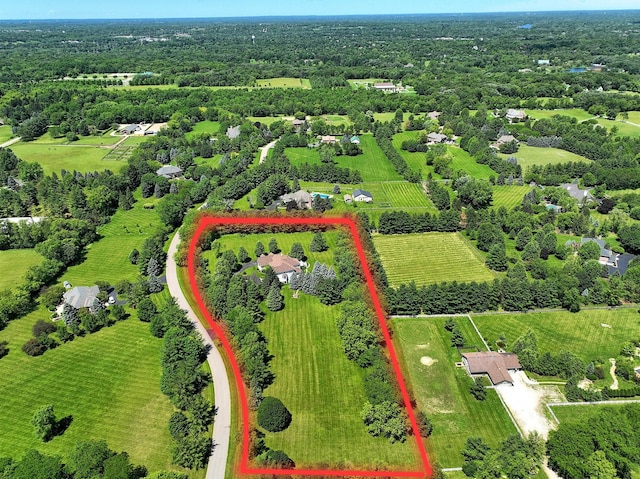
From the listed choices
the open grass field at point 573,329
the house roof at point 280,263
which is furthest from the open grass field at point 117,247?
the open grass field at point 573,329

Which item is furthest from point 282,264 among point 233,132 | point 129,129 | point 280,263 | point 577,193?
point 129,129

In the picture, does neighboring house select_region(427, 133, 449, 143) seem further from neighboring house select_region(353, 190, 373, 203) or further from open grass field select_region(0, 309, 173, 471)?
open grass field select_region(0, 309, 173, 471)

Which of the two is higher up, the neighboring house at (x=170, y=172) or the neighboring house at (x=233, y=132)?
the neighboring house at (x=233, y=132)

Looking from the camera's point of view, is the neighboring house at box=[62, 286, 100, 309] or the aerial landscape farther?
the neighboring house at box=[62, 286, 100, 309]

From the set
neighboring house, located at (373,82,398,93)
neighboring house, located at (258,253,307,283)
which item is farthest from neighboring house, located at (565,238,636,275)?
neighboring house, located at (373,82,398,93)

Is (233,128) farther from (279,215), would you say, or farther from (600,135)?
(600,135)

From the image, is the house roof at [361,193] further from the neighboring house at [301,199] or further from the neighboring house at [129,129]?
the neighboring house at [129,129]
